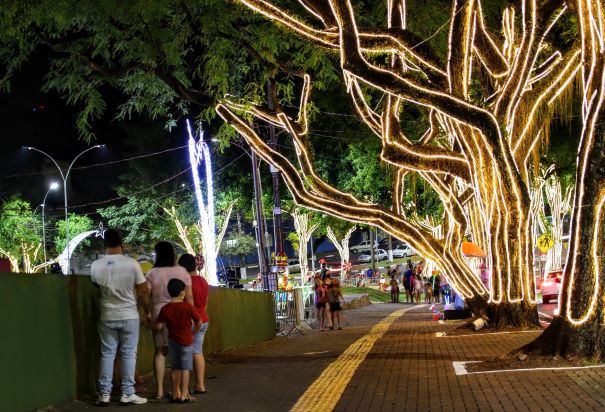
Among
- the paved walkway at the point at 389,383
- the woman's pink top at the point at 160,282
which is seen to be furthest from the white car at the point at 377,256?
the woman's pink top at the point at 160,282

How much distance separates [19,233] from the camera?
66125mm

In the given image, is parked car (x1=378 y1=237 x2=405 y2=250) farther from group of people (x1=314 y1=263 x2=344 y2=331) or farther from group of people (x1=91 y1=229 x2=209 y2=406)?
group of people (x1=91 y1=229 x2=209 y2=406)

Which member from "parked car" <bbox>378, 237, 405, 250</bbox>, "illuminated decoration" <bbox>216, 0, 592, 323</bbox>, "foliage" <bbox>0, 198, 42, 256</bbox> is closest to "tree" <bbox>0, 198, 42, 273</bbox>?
"foliage" <bbox>0, 198, 42, 256</bbox>

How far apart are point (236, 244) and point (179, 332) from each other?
2763 inches

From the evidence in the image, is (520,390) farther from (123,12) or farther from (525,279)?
(123,12)

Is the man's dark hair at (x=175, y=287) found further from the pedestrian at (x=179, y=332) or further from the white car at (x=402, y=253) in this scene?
the white car at (x=402, y=253)

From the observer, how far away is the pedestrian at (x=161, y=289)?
31.7 feet

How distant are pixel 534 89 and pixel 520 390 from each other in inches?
346

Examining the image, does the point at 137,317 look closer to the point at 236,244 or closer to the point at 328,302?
the point at 328,302

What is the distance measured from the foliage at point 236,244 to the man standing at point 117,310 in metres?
70.0

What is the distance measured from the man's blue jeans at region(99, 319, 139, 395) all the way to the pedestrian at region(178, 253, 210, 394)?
890 mm

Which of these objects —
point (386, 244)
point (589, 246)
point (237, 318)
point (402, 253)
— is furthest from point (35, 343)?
point (386, 244)

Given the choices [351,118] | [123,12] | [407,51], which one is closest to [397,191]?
[407,51]

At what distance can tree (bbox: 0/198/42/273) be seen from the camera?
6462cm
